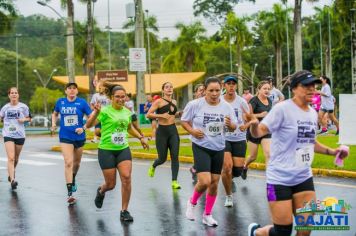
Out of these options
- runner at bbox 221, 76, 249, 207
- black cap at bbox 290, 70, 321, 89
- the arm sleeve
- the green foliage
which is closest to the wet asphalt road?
runner at bbox 221, 76, 249, 207

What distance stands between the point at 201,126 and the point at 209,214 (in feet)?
3.62

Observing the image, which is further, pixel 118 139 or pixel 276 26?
pixel 276 26

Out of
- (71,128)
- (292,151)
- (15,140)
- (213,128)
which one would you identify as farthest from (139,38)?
(292,151)

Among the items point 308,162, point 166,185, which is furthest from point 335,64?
point 308,162

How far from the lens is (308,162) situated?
646cm

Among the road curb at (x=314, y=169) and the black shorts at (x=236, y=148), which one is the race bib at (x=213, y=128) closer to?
the black shorts at (x=236, y=148)

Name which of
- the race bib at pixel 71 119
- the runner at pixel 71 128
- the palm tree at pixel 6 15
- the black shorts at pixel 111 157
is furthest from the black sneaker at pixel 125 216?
the palm tree at pixel 6 15

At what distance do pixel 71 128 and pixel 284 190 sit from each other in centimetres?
569

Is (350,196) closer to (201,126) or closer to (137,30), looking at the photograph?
(201,126)

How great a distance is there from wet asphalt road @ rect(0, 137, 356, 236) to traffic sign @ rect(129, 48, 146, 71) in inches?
512

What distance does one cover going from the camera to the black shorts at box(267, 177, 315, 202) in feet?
20.8

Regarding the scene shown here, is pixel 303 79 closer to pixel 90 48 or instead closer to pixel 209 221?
pixel 209 221

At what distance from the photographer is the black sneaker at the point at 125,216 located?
932 centimetres

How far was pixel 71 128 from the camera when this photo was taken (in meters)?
11.4
